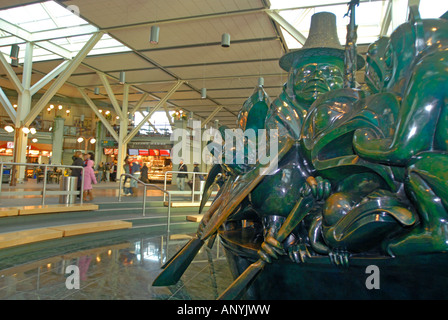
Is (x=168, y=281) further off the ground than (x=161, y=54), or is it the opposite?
(x=161, y=54)

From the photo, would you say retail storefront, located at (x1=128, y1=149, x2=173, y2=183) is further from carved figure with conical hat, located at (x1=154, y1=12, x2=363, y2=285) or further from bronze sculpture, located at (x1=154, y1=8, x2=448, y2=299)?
bronze sculpture, located at (x1=154, y1=8, x2=448, y2=299)

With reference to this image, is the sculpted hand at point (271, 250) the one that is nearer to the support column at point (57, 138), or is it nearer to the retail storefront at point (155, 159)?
the retail storefront at point (155, 159)

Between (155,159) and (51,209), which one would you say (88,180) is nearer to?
(51,209)

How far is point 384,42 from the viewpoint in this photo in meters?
1.65

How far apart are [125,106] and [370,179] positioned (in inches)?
590

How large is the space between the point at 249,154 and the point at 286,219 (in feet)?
1.85

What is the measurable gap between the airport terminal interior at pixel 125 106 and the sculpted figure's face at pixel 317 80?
0.26 m

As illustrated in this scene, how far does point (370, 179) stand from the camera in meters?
1.55

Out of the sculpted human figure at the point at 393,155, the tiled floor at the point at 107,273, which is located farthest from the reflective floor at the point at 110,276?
the sculpted human figure at the point at 393,155

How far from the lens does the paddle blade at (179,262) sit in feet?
7.27

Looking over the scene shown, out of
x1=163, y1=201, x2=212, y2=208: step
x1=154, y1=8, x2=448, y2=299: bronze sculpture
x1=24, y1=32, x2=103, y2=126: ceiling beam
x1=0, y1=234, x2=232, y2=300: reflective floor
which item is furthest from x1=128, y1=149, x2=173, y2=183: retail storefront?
x1=154, y1=8, x2=448, y2=299: bronze sculpture

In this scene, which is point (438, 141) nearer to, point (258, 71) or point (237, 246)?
point (237, 246)

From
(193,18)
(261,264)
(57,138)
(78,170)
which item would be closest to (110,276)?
(261,264)
